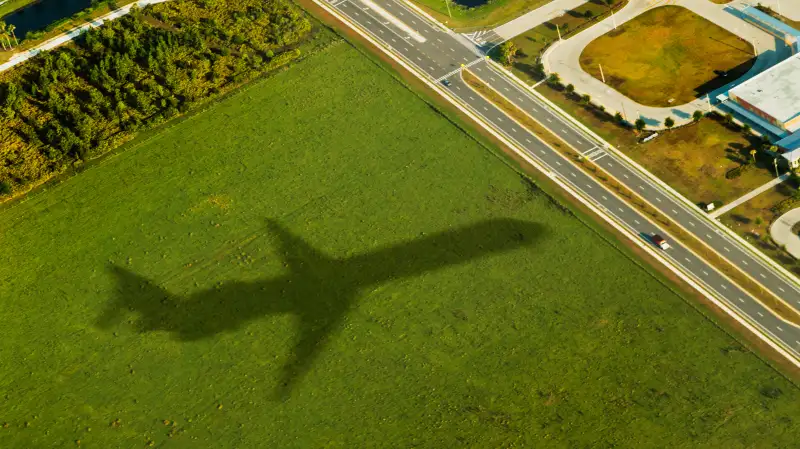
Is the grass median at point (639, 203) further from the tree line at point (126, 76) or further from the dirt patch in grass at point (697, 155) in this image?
the tree line at point (126, 76)

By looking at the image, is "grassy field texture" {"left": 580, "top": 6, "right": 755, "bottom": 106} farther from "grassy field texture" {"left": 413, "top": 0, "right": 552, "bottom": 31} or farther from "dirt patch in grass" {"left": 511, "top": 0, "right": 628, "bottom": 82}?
"grassy field texture" {"left": 413, "top": 0, "right": 552, "bottom": 31}

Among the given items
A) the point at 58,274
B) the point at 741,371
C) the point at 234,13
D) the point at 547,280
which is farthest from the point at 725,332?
the point at 234,13

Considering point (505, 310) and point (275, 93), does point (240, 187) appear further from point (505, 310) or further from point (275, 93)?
point (505, 310)

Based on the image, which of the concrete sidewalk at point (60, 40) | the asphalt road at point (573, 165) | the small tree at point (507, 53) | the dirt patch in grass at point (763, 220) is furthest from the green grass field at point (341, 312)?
the concrete sidewalk at point (60, 40)

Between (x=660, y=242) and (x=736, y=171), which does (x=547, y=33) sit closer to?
(x=736, y=171)

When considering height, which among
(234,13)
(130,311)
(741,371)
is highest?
(234,13)
